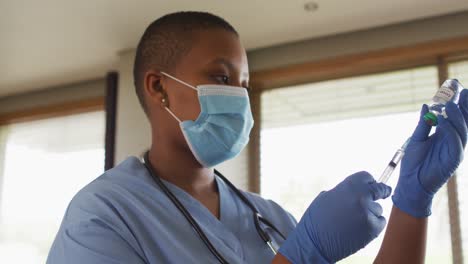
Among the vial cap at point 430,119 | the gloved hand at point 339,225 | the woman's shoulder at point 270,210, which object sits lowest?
the woman's shoulder at point 270,210

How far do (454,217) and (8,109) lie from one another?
11.4 feet

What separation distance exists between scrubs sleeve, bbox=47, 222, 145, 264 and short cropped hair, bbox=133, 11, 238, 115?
0.43 m

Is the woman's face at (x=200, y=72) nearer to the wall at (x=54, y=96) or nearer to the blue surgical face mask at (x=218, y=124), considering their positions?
the blue surgical face mask at (x=218, y=124)

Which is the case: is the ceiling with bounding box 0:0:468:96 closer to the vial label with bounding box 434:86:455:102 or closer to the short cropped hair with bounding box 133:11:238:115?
the short cropped hair with bounding box 133:11:238:115

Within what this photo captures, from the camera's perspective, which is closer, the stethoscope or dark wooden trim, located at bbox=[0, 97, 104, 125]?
the stethoscope

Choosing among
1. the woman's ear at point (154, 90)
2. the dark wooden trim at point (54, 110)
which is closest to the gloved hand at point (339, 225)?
the woman's ear at point (154, 90)

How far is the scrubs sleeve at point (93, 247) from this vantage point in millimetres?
928

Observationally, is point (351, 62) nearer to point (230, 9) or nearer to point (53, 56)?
point (230, 9)

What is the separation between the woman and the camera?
94cm

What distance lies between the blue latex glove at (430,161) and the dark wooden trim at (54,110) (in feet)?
10.8

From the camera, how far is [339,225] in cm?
92

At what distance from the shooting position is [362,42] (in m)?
3.28

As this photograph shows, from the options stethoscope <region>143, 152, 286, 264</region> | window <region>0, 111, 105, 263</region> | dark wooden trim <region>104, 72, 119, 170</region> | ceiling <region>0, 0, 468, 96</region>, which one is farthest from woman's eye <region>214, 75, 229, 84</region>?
window <region>0, 111, 105, 263</region>

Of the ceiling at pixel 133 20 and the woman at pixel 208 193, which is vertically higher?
the ceiling at pixel 133 20
